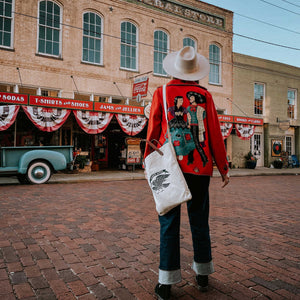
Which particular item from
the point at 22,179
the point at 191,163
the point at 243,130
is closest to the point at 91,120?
the point at 22,179

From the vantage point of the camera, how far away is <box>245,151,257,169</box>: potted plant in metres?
19.3

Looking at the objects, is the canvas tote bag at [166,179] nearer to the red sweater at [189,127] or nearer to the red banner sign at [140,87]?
the red sweater at [189,127]

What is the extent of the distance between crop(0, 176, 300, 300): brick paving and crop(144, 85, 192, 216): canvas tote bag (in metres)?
0.79

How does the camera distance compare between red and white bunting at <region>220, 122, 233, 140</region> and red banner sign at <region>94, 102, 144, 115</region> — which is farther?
red and white bunting at <region>220, 122, 233, 140</region>

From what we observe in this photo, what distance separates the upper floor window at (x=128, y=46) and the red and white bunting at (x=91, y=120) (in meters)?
4.22

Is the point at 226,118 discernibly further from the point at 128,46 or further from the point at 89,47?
the point at 89,47

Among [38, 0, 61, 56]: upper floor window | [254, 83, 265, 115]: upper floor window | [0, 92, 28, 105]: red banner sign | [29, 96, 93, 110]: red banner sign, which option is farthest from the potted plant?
[0, 92, 28, 105]: red banner sign

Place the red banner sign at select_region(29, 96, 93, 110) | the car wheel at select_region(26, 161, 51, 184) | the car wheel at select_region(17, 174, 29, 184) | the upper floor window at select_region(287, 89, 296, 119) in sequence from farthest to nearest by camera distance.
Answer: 1. the upper floor window at select_region(287, 89, 296, 119)
2. the red banner sign at select_region(29, 96, 93, 110)
3. the car wheel at select_region(17, 174, 29, 184)
4. the car wheel at select_region(26, 161, 51, 184)

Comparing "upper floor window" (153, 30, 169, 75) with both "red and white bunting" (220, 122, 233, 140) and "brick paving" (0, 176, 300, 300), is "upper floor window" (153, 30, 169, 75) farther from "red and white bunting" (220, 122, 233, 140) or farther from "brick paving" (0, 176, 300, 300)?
"brick paving" (0, 176, 300, 300)

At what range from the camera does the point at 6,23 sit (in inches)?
516

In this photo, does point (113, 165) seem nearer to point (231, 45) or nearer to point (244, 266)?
point (231, 45)

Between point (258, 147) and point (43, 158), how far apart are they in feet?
52.9

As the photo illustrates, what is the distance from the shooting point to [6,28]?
13086 millimetres

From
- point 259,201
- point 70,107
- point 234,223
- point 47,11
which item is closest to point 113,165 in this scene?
point 70,107
